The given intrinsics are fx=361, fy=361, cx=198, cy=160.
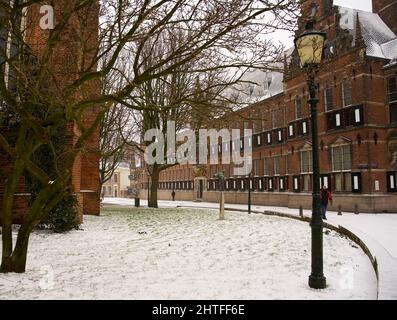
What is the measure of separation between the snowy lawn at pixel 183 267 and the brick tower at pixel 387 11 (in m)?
20.9

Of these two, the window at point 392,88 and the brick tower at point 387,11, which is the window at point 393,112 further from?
the brick tower at point 387,11

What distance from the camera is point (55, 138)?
11.9 meters

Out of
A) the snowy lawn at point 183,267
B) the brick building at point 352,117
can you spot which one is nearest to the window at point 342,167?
the brick building at point 352,117

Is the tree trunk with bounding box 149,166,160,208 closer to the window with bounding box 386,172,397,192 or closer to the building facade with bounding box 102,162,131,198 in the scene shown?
the window with bounding box 386,172,397,192

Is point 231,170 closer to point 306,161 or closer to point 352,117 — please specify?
point 306,161

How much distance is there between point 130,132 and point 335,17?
16286 mm

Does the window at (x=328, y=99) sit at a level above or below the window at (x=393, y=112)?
above

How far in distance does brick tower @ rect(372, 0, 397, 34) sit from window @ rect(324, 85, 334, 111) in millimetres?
6230

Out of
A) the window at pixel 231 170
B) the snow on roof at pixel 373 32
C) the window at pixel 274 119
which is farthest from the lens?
the window at pixel 231 170

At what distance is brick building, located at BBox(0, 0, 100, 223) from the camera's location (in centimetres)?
659

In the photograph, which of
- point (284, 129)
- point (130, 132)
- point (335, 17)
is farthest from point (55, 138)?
point (284, 129)

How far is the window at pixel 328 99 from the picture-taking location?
979 inches

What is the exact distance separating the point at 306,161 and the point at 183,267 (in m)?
22.1

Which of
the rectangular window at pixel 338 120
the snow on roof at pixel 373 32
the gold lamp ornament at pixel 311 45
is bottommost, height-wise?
A: the gold lamp ornament at pixel 311 45
